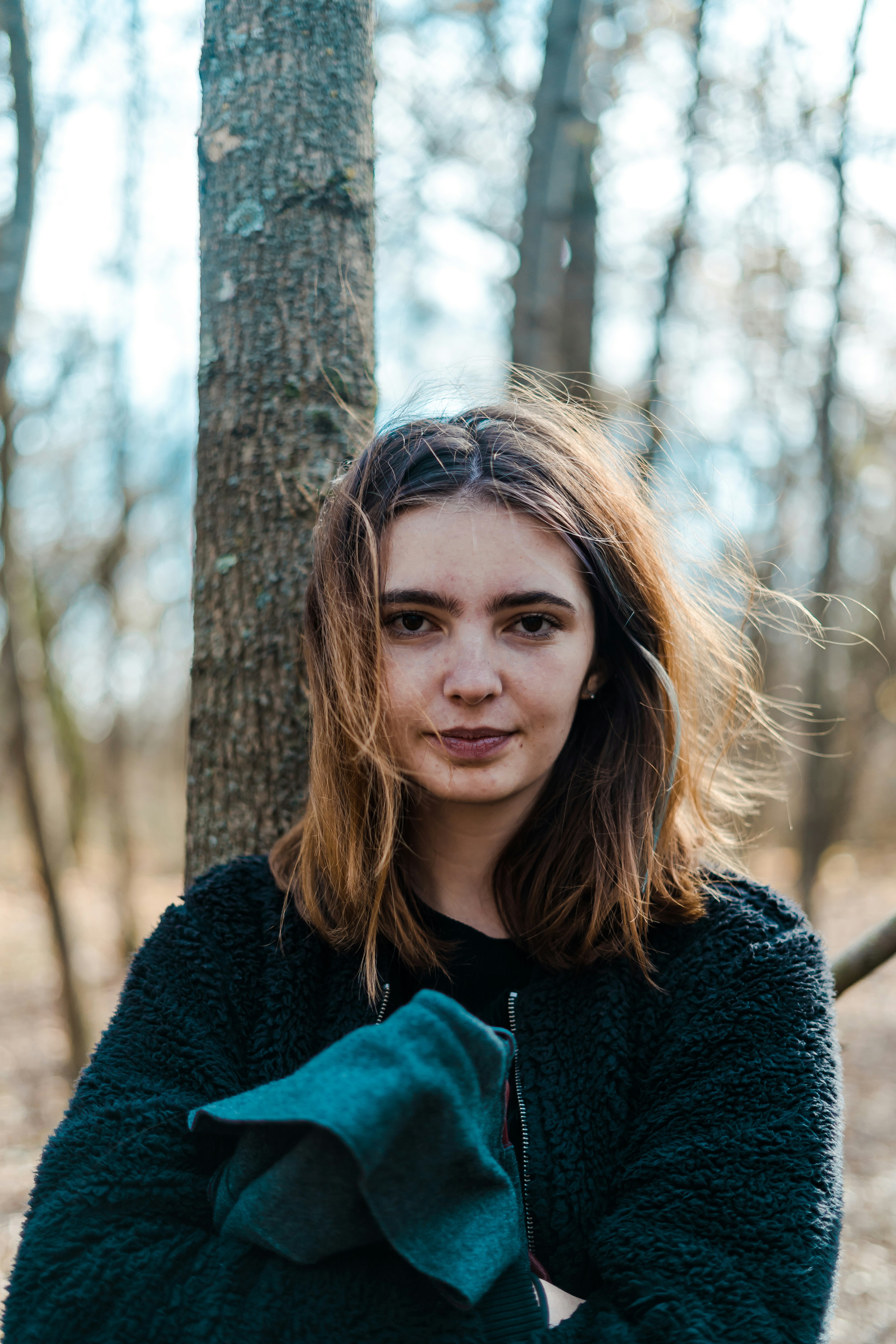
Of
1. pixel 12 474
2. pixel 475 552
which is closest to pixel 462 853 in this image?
pixel 475 552

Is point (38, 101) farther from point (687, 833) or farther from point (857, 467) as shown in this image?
point (857, 467)

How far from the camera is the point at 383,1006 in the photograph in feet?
5.05

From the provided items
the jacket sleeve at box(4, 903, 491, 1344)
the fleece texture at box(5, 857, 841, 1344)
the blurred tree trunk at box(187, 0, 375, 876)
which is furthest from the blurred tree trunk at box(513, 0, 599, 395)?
the jacket sleeve at box(4, 903, 491, 1344)

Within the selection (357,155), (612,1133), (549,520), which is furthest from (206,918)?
(357,155)

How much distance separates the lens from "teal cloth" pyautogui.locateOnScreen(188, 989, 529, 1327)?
1.06m

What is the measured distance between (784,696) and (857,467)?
12.8 ft

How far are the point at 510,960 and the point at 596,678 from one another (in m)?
0.55

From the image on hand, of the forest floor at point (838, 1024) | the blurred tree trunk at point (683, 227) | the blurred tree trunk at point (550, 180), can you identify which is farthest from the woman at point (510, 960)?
the blurred tree trunk at point (683, 227)

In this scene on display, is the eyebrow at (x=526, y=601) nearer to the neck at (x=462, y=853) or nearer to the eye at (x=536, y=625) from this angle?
the eye at (x=536, y=625)

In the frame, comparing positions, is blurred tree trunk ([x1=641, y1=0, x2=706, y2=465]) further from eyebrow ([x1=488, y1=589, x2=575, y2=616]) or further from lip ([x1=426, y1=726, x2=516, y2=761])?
lip ([x1=426, y1=726, x2=516, y2=761])

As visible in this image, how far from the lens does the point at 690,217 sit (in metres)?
5.44

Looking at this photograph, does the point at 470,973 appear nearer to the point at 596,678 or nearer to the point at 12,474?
the point at 596,678

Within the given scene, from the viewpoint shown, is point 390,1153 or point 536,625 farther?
point 536,625

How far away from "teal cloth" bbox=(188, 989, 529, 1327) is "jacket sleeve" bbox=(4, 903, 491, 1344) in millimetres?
44
